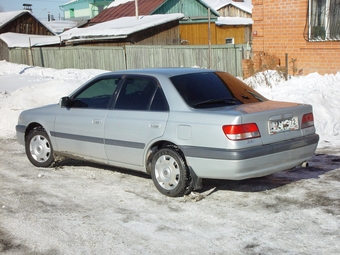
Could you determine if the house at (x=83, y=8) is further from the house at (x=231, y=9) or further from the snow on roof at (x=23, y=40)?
the snow on roof at (x=23, y=40)

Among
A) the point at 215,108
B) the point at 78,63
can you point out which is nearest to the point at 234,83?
the point at 215,108

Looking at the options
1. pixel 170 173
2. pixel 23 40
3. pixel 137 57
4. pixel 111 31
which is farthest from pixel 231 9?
pixel 170 173

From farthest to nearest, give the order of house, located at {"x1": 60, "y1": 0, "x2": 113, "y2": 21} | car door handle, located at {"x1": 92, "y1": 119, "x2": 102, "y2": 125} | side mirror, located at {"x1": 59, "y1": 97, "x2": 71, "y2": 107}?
house, located at {"x1": 60, "y1": 0, "x2": 113, "y2": 21} < side mirror, located at {"x1": 59, "y1": 97, "x2": 71, "y2": 107} < car door handle, located at {"x1": 92, "y1": 119, "x2": 102, "y2": 125}

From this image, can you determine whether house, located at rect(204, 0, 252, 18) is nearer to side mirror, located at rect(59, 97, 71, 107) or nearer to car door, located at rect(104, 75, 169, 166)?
side mirror, located at rect(59, 97, 71, 107)

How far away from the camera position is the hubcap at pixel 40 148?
7969mm

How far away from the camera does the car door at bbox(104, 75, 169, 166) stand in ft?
20.7

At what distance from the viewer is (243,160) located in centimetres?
555

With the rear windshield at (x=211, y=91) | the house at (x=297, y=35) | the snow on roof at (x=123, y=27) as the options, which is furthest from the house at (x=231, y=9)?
the rear windshield at (x=211, y=91)

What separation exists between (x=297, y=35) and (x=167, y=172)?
33.6 ft

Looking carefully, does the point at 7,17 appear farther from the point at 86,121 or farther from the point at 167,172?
the point at 167,172

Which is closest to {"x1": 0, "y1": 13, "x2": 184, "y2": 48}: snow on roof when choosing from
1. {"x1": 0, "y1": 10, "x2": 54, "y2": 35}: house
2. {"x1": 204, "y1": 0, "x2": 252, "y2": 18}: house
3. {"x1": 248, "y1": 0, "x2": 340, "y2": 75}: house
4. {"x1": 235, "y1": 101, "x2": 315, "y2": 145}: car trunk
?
{"x1": 0, "y1": 10, "x2": 54, "y2": 35}: house

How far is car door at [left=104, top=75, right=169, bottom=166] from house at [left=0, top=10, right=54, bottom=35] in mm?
37519

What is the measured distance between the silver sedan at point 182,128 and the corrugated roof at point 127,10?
3136cm

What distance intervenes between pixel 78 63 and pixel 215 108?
80.1ft
